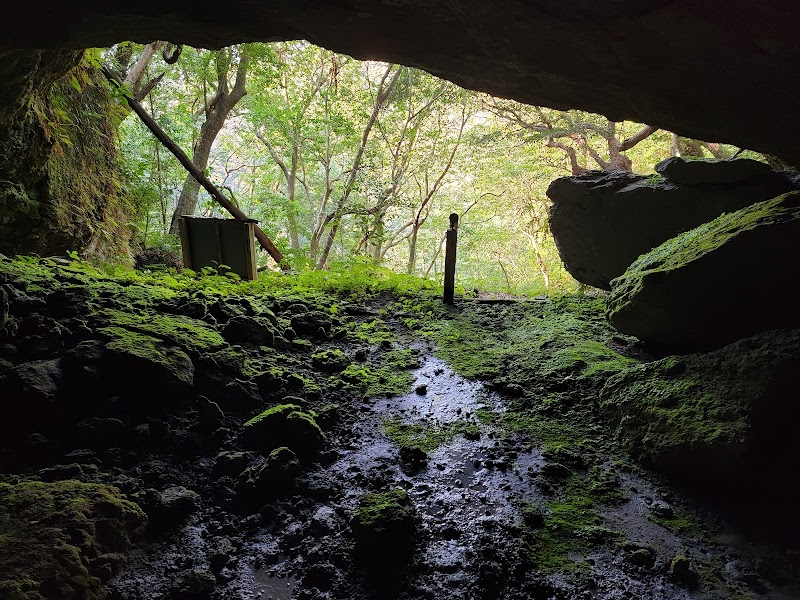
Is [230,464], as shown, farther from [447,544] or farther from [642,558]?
[642,558]

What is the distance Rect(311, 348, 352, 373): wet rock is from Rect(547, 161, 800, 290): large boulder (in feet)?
19.3

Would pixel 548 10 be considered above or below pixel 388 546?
above

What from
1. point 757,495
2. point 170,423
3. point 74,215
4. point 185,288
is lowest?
point 757,495

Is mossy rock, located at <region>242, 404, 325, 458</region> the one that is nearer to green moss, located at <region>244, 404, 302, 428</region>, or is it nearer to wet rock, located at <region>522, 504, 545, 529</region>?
green moss, located at <region>244, 404, 302, 428</region>

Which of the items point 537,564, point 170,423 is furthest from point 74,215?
point 537,564

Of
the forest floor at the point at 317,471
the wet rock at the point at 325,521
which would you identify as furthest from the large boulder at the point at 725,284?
the wet rock at the point at 325,521

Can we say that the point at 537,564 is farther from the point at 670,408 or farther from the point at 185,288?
the point at 185,288

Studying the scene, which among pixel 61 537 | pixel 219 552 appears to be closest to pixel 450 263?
pixel 219 552

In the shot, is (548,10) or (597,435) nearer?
(548,10)

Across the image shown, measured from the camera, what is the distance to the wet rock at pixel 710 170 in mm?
6887

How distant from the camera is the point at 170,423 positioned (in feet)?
11.9

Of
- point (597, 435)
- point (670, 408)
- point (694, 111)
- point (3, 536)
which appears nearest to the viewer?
point (3, 536)

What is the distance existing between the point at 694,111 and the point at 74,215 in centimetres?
803

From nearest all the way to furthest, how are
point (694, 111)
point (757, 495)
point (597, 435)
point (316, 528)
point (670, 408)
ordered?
point (316, 528) → point (757, 495) → point (694, 111) → point (670, 408) → point (597, 435)
